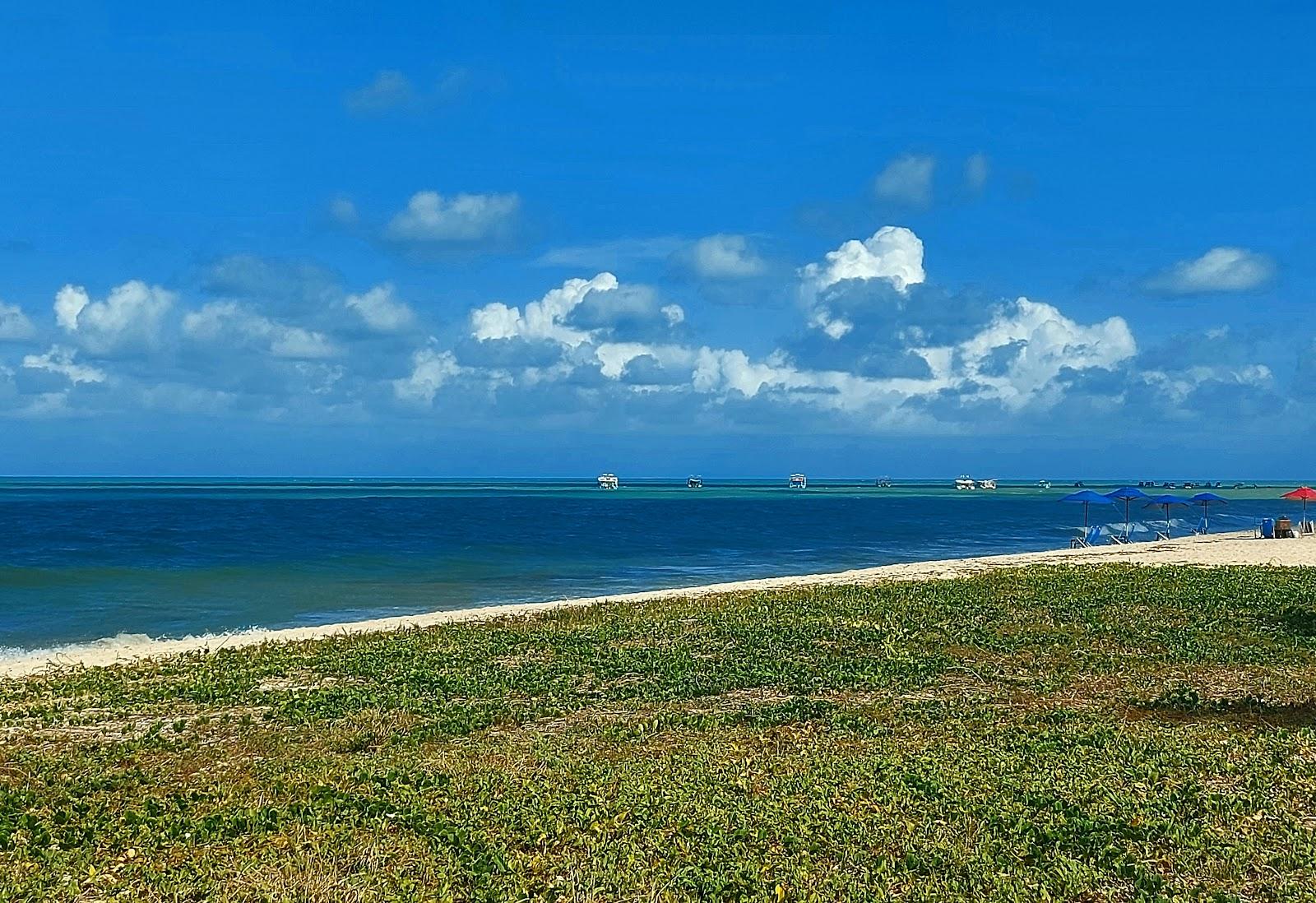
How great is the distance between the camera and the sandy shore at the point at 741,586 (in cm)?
2200

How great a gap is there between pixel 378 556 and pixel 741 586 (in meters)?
26.0

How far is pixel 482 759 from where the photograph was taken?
11602mm

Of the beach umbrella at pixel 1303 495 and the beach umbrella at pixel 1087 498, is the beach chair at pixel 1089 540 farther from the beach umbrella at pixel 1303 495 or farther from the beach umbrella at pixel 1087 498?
the beach umbrella at pixel 1303 495

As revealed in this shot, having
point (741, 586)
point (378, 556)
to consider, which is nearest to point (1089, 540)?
point (741, 586)

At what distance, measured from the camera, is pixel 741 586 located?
105 feet

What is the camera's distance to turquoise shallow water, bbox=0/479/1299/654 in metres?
32.2

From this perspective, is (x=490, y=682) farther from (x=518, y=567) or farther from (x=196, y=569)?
(x=196, y=569)

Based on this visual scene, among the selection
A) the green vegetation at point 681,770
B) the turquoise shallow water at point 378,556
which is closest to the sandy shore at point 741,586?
the turquoise shallow water at point 378,556

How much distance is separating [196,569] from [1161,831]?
42.8m

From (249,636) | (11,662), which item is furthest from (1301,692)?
(11,662)

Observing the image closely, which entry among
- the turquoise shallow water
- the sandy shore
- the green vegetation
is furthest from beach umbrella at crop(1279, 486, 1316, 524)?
the green vegetation

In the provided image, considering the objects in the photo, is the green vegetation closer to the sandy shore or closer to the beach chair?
the sandy shore

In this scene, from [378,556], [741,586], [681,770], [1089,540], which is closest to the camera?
[681,770]

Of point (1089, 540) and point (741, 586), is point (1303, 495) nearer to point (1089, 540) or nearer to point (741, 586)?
point (1089, 540)
